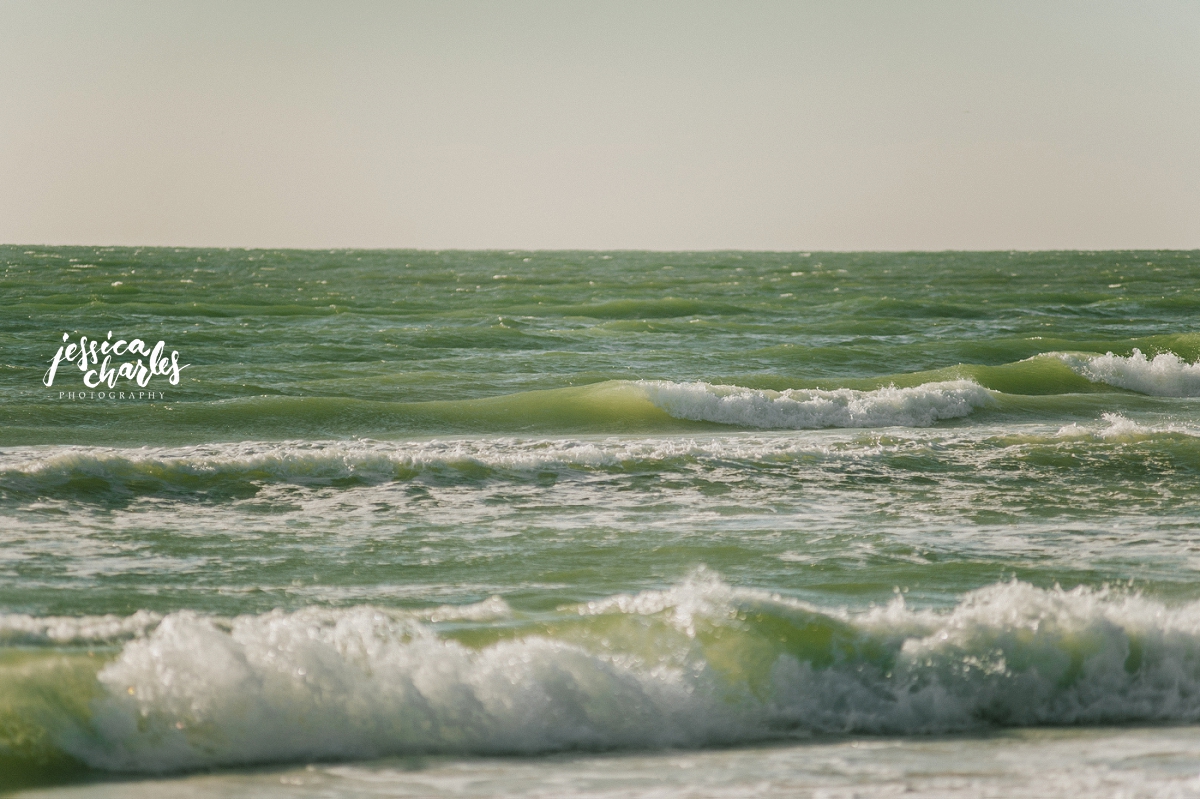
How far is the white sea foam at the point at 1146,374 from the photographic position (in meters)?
18.9

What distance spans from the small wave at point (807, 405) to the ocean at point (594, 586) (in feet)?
0.17

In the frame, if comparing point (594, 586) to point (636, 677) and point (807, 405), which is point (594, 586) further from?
point (807, 405)

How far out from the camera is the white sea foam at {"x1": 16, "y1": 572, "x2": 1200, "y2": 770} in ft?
16.6

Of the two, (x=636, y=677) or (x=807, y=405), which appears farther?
(x=807, y=405)

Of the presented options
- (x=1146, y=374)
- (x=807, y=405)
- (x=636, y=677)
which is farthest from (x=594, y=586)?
(x=1146, y=374)

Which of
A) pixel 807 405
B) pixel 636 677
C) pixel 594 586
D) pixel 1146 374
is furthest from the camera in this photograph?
pixel 1146 374

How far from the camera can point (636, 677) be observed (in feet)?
18.1

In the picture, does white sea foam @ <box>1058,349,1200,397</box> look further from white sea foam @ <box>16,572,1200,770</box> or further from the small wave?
white sea foam @ <box>16,572,1200,770</box>

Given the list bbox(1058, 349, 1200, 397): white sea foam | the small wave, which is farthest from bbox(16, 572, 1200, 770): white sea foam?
bbox(1058, 349, 1200, 397): white sea foam

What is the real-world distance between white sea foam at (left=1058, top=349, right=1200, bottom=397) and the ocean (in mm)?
514

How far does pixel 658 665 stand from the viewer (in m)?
5.66

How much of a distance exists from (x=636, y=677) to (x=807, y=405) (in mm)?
10044

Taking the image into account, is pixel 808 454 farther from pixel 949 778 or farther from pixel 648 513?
pixel 949 778

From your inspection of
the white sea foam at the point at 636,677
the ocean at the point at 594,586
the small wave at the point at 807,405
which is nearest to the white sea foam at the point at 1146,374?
the ocean at the point at 594,586
